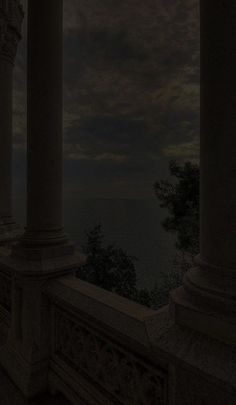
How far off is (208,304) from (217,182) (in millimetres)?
1389

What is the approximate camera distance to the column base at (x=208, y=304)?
8.91 feet

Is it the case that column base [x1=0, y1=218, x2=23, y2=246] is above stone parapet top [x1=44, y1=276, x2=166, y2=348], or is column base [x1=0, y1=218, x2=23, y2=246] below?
above

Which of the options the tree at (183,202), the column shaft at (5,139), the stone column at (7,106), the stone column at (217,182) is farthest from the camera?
the tree at (183,202)

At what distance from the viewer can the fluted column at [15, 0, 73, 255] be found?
20.0 feet

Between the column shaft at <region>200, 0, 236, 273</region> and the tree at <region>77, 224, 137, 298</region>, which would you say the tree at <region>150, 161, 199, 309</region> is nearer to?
the tree at <region>77, 224, 137, 298</region>

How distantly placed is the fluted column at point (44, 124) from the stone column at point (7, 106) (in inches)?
167

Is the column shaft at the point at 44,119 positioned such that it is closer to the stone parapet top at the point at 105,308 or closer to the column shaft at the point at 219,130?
the stone parapet top at the point at 105,308

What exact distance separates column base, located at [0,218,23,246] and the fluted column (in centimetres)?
362

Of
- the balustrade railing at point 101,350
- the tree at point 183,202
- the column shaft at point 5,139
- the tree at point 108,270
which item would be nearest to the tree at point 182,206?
the tree at point 183,202

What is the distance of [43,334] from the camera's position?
584 centimetres

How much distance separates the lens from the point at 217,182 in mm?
2951

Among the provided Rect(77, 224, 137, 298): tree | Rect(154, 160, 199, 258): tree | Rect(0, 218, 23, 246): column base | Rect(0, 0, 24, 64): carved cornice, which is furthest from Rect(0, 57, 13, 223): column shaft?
Rect(77, 224, 137, 298): tree

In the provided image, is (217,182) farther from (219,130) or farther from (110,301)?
(110,301)

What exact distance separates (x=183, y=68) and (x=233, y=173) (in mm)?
46176
